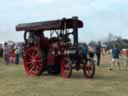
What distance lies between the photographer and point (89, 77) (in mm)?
20109

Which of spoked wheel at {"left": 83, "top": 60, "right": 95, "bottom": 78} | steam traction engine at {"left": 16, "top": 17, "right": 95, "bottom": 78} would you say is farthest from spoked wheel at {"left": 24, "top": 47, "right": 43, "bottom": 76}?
spoked wheel at {"left": 83, "top": 60, "right": 95, "bottom": 78}

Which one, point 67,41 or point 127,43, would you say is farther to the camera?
point 127,43

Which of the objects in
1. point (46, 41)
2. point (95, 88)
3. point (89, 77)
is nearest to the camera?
point (95, 88)

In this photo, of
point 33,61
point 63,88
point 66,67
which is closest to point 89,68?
point 66,67

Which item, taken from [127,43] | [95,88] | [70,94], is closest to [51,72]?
[95,88]

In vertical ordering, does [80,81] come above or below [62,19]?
below

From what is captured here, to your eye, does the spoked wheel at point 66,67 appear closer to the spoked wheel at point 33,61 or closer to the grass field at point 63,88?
the grass field at point 63,88

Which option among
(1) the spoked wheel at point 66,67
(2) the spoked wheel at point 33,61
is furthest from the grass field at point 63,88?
(2) the spoked wheel at point 33,61

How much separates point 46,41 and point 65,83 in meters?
4.21

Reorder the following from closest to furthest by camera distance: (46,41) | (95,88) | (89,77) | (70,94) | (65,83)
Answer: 1. (70,94)
2. (95,88)
3. (65,83)
4. (89,77)
5. (46,41)

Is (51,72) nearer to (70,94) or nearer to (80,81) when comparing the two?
(80,81)

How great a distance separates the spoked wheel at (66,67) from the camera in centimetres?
2002

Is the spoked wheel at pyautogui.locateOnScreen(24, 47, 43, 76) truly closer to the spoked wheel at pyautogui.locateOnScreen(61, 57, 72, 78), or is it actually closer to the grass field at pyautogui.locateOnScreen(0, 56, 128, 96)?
the spoked wheel at pyautogui.locateOnScreen(61, 57, 72, 78)

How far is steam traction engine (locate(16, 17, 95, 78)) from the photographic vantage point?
20312 mm
